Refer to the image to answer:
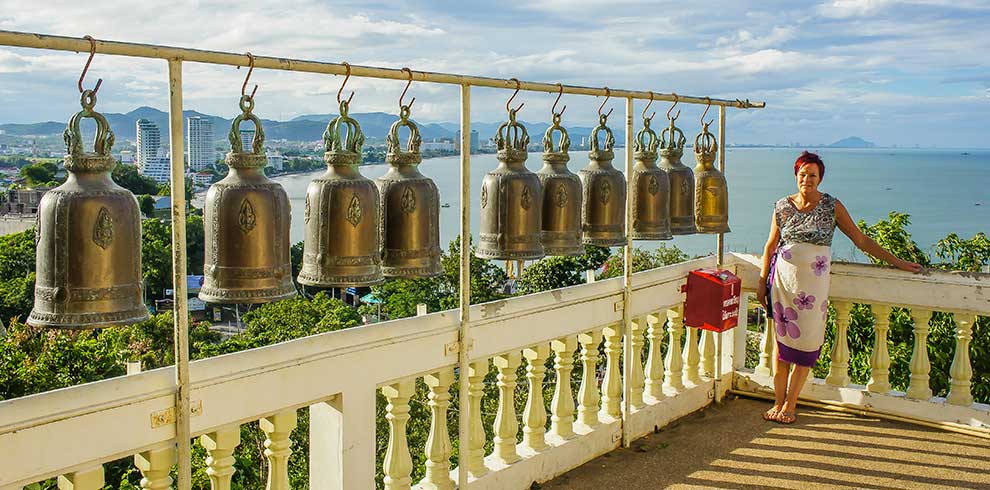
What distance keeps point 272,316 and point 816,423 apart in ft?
106

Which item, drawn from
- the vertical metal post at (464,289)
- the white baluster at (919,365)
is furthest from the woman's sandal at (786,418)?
the vertical metal post at (464,289)

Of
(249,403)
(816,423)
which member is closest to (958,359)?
(816,423)

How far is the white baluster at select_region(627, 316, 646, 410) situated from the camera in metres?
5.55

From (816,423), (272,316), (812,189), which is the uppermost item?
(812,189)

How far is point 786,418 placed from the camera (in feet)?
19.3

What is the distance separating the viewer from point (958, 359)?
571 cm

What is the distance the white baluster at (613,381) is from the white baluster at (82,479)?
10.2ft

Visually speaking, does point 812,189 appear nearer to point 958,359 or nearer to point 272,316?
point 958,359

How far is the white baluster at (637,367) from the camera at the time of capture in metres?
5.55

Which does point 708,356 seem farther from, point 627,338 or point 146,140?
point 146,140

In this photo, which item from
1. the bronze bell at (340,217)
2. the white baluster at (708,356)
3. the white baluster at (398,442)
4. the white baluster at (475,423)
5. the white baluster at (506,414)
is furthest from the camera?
the white baluster at (708,356)

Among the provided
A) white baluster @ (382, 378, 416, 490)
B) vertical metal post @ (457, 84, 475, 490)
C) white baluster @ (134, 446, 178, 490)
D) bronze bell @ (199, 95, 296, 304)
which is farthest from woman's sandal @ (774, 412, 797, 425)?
white baluster @ (134, 446, 178, 490)

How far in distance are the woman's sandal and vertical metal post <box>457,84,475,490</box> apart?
2.47 m

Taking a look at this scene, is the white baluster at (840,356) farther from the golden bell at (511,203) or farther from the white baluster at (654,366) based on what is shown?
the golden bell at (511,203)
